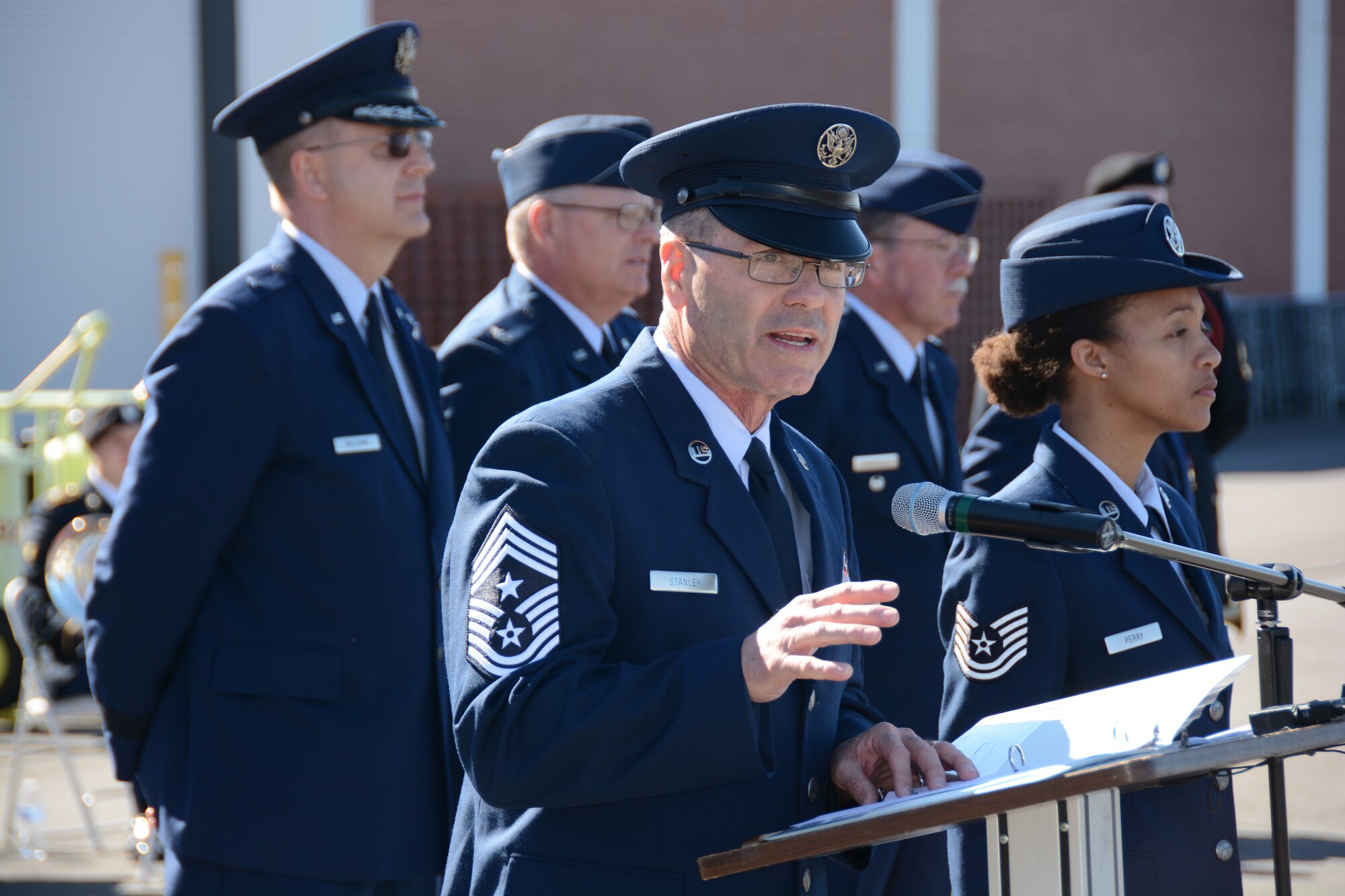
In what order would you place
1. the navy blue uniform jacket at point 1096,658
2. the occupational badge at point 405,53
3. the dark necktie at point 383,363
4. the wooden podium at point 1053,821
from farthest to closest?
the occupational badge at point 405,53, the dark necktie at point 383,363, the navy blue uniform jacket at point 1096,658, the wooden podium at point 1053,821

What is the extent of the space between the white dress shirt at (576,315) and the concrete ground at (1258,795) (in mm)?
2188

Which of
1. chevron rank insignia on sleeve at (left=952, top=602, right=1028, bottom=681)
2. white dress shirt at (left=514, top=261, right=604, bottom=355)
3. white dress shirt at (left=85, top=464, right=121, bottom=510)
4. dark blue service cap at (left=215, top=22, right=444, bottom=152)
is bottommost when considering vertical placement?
white dress shirt at (left=85, top=464, right=121, bottom=510)

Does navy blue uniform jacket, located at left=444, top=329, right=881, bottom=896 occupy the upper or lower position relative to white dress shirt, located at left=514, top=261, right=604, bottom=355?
lower

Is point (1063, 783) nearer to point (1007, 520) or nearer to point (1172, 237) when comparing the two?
point (1007, 520)

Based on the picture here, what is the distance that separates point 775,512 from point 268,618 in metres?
1.24

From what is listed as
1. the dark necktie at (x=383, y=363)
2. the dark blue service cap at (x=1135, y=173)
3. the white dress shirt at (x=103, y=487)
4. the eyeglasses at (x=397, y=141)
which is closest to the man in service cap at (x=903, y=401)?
the dark necktie at (x=383, y=363)

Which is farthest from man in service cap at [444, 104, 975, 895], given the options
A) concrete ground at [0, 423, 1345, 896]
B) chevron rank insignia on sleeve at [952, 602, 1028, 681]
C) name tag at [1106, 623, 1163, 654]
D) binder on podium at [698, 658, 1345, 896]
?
concrete ground at [0, 423, 1345, 896]

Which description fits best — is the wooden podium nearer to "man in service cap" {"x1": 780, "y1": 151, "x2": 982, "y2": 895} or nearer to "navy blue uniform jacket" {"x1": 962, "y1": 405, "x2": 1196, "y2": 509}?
"man in service cap" {"x1": 780, "y1": 151, "x2": 982, "y2": 895}

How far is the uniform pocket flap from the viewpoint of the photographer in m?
2.90

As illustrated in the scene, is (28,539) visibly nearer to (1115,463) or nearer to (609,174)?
(609,174)

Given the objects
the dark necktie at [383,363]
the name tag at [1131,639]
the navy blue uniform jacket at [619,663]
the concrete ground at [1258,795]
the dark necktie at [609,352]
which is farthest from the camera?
the concrete ground at [1258,795]

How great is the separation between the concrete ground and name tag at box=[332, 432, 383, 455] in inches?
108

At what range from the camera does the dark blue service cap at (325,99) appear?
11.0 ft

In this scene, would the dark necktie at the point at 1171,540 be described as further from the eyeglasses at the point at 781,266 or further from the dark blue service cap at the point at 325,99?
the dark blue service cap at the point at 325,99
